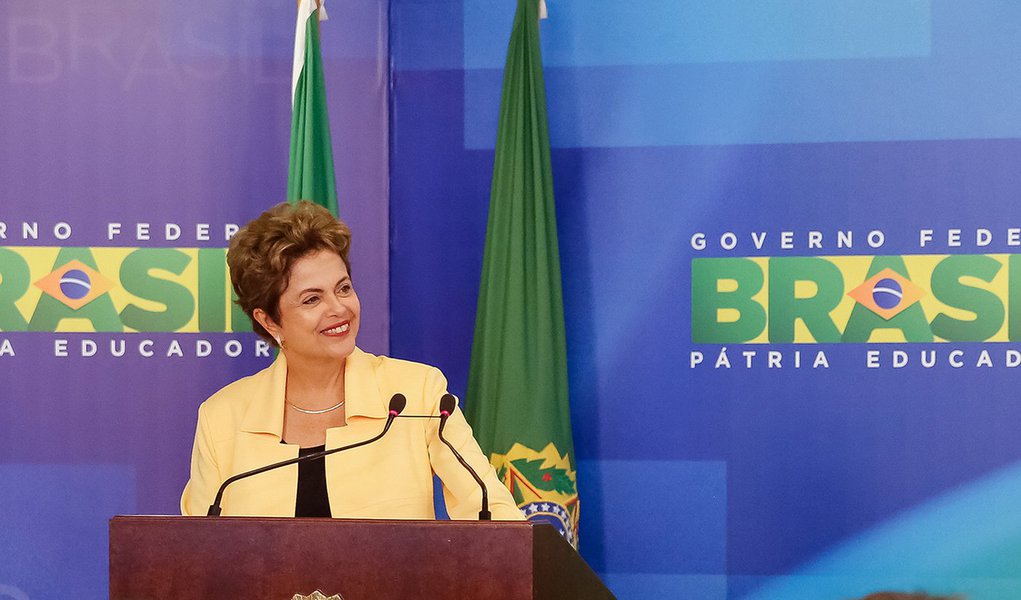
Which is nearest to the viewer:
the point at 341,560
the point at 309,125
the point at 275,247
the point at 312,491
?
the point at 341,560

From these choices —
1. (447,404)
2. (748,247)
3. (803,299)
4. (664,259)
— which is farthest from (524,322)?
(447,404)

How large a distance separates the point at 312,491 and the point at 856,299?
2175 mm

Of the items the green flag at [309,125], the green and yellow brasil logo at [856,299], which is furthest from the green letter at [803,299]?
the green flag at [309,125]

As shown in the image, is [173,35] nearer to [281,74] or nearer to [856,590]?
[281,74]

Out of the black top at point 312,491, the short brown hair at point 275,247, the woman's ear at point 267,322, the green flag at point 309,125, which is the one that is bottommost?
the black top at point 312,491

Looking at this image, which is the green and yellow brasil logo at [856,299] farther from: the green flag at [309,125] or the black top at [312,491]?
the black top at [312,491]

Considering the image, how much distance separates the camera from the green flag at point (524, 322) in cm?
346

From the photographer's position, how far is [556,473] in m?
3.48

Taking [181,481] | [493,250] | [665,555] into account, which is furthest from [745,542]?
[181,481]

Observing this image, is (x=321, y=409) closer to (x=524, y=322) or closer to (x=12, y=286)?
(x=524, y=322)

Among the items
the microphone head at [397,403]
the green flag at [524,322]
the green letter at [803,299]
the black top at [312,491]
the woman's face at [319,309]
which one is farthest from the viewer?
the green letter at [803,299]

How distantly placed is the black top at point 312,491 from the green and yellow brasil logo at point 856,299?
1.79 m

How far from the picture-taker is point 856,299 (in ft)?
12.3

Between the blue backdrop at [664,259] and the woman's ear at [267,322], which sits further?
the blue backdrop at [664,259]
